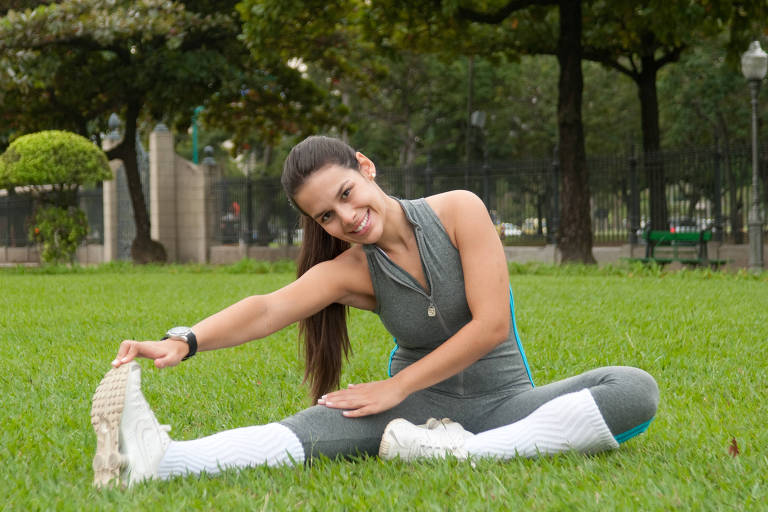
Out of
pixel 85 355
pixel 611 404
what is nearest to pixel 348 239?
pixel 611 404

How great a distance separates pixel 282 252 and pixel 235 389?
18.1 metres

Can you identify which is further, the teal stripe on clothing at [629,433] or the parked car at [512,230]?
the parked car at [512,230]

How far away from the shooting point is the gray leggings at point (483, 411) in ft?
10.2

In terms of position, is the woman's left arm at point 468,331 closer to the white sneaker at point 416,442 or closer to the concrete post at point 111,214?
the white sneaker at point 416,442

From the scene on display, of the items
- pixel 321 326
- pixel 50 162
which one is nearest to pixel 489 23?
pixel 50 162

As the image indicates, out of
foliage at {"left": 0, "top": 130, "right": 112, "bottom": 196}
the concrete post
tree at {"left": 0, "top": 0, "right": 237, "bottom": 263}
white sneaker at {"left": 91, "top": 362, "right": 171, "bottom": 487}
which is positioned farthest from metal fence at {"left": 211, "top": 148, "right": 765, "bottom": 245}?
white sneaker at {"left": 91, "top": 362, "right": 171, "bottom": 487}

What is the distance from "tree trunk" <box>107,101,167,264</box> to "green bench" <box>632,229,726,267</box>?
38.1ft

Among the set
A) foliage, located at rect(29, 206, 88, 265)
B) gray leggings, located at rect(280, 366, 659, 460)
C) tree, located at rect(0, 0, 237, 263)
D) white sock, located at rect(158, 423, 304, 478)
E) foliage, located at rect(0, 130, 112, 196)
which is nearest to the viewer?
white sock, located at rect(158, 423, 304, 478)

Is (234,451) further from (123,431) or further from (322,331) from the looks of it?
(322,331)

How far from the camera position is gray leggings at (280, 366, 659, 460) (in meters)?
3.10

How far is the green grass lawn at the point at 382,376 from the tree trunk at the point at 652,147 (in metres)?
7.85

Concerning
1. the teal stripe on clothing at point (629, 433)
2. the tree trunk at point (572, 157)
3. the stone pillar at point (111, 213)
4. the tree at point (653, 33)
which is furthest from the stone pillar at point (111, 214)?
the teal stripe on clothing at point (629, 433)

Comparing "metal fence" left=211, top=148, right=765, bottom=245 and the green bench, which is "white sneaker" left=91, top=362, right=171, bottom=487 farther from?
"metal fence" left=211, top=148, right=765, bottom=245

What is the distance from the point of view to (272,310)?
325 cm
